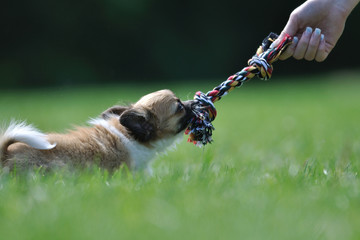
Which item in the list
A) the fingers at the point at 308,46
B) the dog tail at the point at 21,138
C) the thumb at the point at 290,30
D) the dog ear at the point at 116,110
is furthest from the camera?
the dog ear at the point at 116,110

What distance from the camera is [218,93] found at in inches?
166

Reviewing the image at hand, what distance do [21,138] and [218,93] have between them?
166 cm

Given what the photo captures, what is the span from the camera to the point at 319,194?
2789 millimetres

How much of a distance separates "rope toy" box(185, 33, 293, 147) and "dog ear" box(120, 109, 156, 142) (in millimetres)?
317

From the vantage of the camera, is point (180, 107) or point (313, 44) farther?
point (180, 107)

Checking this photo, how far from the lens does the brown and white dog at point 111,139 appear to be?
11.8 feet

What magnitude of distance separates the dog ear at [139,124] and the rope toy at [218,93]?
12.5 inches

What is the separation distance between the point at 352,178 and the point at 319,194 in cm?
64

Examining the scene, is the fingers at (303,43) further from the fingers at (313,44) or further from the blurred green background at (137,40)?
the blurred green background at (137,40)

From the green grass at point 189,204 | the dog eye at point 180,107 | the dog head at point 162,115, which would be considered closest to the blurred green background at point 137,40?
the dog head at point 162,115

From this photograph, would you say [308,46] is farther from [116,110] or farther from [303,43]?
[116,110]

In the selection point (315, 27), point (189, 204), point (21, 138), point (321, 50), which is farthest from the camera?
point (315, 27)

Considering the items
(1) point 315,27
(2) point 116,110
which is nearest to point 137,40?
(2) point 116,110

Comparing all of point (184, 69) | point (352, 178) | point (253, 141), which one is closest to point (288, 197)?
point (352, 178)
